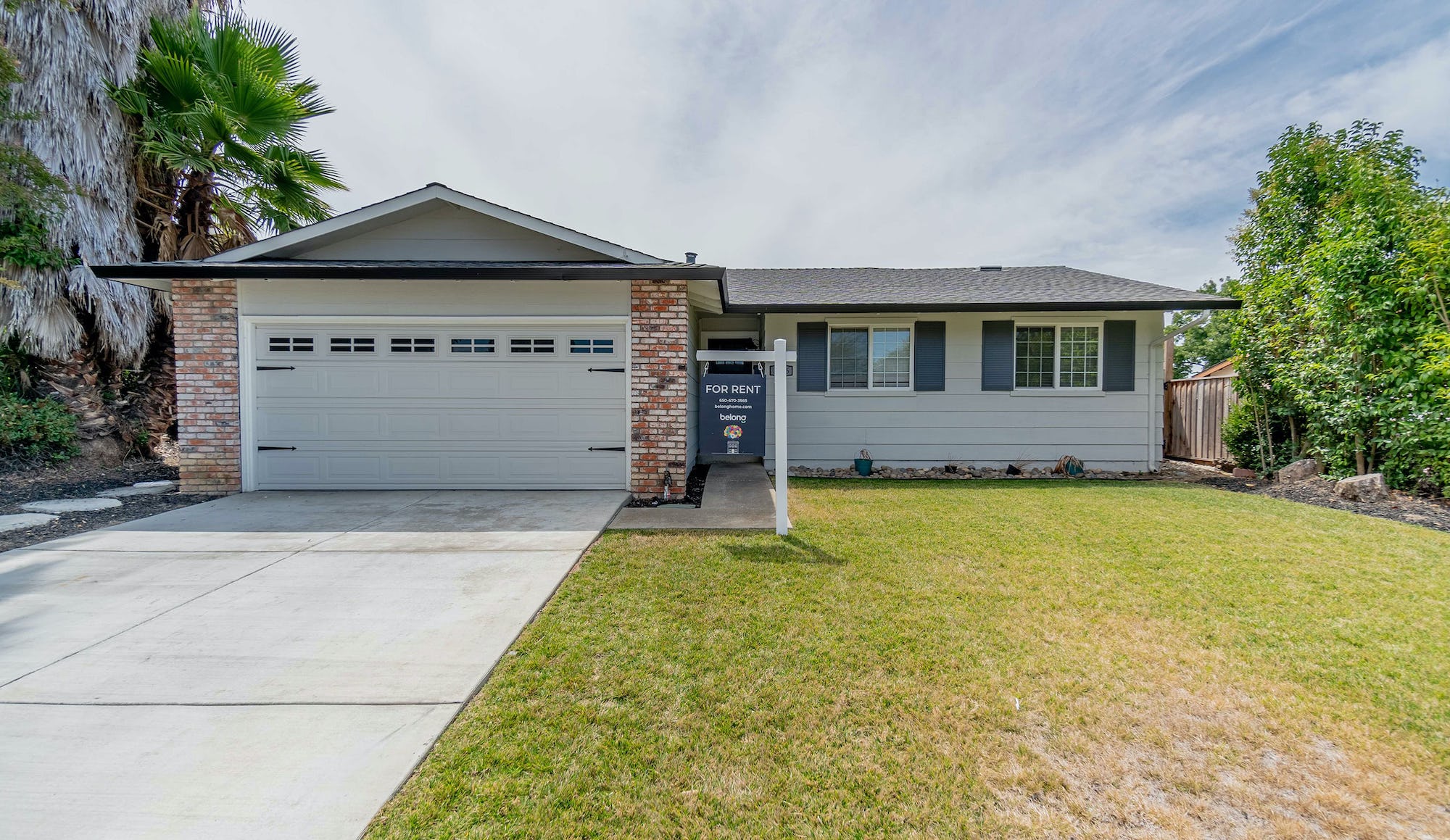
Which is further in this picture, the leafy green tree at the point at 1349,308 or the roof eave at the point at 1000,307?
the roof eave at the point at 1000,307

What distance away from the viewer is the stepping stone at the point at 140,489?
6441 mm

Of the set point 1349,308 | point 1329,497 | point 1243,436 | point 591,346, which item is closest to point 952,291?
point 1349,308

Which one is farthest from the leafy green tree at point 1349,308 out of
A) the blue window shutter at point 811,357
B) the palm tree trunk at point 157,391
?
the palm tree trunk at point 157,391

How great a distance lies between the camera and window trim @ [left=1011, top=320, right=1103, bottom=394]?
898cm

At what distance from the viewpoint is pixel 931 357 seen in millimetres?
9062

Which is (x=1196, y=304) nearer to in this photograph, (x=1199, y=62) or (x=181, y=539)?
(x=1199, y=62)

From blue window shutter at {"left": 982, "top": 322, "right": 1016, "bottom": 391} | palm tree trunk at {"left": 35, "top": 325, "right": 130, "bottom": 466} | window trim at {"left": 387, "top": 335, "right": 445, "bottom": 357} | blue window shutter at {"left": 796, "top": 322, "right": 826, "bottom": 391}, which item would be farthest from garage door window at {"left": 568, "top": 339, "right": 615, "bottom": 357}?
palm tree trunk at {"left": 35, "top": 325, "right": 130, "bottom": 466}

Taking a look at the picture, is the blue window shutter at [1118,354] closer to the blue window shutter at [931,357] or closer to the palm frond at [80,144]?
the blue window shutter at [931,357]

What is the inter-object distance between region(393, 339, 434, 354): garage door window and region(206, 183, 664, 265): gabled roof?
1566mm

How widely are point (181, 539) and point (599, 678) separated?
475 centimetres

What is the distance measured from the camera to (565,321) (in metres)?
6.61

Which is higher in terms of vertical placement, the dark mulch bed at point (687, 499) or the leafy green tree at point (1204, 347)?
the leafy green tree at point (1204, 347)

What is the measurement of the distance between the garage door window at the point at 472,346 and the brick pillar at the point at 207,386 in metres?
2.65

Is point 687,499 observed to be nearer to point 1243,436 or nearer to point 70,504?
point 70,504
